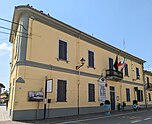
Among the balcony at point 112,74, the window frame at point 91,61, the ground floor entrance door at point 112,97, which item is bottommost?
the ground floor entrance door at point 112,97

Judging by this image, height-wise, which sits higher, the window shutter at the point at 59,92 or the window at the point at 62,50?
the window at the point at 62,50

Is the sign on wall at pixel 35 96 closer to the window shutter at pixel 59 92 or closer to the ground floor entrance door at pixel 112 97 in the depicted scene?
the window shutter at pixel 59 92

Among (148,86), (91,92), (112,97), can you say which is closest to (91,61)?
(91,92)

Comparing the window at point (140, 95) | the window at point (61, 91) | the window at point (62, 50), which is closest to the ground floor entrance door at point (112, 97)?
the window at point (140, 95)

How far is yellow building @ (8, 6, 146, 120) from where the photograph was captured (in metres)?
12.9

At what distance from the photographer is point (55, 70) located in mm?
15055

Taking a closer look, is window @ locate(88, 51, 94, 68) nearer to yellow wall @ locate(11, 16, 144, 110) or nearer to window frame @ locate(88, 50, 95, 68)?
window frame @ locate(88, 50, 95, 68)

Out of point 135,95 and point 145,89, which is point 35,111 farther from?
point 145,89

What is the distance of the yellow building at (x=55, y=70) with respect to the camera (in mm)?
12875

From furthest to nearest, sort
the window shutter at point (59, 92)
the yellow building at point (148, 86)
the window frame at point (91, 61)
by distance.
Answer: the yellow building at point (148, 86)
the window frame at point (91, 61)
the window shutter at point (59, 92)

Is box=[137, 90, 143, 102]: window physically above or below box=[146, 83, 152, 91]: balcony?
below

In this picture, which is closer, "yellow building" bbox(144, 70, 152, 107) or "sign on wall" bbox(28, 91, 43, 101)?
"sign on wall" bbox(28, 91, 43, 101)

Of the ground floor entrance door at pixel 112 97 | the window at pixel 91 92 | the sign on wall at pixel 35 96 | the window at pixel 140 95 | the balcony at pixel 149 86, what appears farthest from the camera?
the balcony at pixel 149 86

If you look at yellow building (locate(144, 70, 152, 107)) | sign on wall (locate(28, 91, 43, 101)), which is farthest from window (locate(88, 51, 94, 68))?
yellow building (locate(144, 70, 152, 107))
